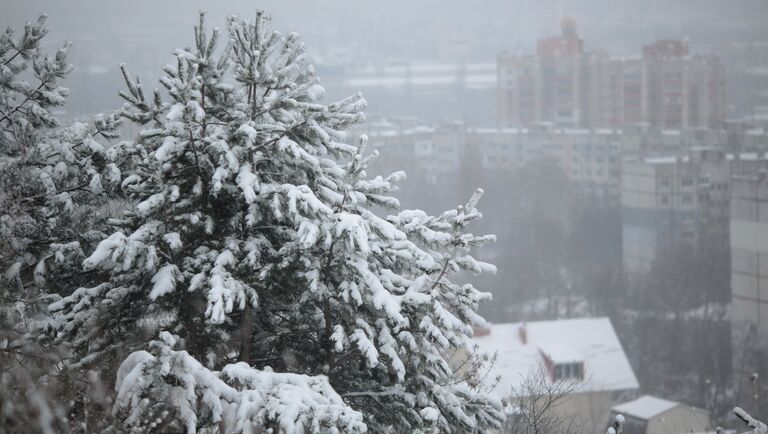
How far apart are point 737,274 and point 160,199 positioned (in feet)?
93.4

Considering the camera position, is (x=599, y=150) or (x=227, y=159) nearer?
(x=227, y=159)

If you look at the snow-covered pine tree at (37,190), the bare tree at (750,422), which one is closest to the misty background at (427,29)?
the snow-covered pine tree at (37,190)

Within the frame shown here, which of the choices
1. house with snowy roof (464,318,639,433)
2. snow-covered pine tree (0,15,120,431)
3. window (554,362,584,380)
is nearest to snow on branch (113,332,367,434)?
snow-covered pine tree (0,15,120,431)

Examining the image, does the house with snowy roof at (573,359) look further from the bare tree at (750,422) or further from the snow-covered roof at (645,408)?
the bare tree at (750,422)

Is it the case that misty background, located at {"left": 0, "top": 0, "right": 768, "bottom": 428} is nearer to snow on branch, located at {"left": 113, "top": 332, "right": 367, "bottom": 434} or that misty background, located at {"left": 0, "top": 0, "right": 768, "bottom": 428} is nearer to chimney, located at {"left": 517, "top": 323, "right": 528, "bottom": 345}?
snow on branch, located at {"left": 113, "top": 332, "right": 367, "bottom": 434}

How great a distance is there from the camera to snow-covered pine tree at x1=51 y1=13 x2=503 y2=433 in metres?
6.17

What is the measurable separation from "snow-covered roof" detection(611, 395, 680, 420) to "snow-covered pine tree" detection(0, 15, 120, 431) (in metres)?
17.1

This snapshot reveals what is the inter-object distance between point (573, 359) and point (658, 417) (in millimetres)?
3217

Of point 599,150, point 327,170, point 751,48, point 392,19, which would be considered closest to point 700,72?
point 599,150

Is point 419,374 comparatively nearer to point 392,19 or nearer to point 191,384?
point 191,384

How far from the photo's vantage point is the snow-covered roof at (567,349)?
959 inches

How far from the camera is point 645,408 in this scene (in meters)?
22.3

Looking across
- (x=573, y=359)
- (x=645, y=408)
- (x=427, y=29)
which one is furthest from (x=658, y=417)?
(x=427, y=29)

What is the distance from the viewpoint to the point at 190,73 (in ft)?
21.8
